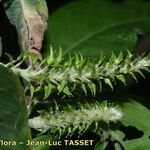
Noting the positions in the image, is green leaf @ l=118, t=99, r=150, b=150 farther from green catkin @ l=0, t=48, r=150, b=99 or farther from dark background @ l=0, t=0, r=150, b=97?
green catkin @ l=0, t=48, r=150, b=99

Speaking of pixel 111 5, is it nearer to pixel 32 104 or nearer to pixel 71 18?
pixel 71 18

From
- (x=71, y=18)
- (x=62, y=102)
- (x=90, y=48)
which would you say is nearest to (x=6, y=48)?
(x=62, y=102)

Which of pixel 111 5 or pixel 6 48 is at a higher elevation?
pixel 6 48

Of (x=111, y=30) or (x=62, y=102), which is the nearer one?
(x=62, y=102)

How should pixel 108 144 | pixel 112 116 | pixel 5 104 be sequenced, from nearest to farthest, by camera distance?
pixel 5 104 → pixel 112 116 → pixel 108 144

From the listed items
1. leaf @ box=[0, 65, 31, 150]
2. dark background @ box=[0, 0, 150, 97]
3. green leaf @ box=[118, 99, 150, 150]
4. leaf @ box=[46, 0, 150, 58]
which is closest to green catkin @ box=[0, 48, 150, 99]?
leaf @ box=[0, 65, 31, 150]
